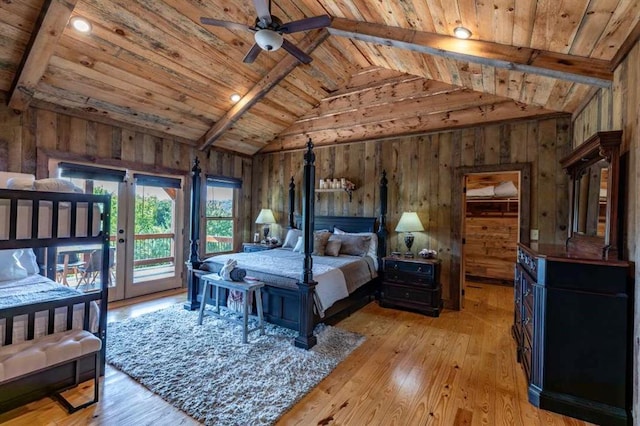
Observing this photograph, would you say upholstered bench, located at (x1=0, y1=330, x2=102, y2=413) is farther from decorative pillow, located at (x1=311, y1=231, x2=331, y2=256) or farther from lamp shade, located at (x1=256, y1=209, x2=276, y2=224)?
lamp shade, located at (x1=256, y1=209, x2=276, y2=224)

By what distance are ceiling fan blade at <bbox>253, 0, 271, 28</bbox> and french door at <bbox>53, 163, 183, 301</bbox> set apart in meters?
3.36

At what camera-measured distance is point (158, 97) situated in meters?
4.25

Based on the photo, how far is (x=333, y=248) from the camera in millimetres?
4648

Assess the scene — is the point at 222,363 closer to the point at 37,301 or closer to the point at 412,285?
the point at 37,301

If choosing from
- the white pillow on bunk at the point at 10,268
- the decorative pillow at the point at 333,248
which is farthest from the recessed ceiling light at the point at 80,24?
the decorative pillow at the point at 333,248

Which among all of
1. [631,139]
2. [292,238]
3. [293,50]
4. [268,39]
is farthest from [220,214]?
[631,139]

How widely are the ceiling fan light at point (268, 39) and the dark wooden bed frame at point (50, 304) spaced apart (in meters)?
1.79

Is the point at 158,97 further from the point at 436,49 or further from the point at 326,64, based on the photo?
the point at 436,49

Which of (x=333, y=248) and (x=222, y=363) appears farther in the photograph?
(x=333, y=248)

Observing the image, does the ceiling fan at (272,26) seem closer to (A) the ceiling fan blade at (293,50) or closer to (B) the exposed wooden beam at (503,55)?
(A) the ceiling fan blade at (293,50)

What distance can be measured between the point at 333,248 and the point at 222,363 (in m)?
2.36

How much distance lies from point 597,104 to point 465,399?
2826mm

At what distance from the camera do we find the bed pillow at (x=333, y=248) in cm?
463

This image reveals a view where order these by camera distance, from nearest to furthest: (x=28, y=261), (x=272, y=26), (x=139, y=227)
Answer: (x=272, y=26), (x=28, y=261), (x=139, y=227)
